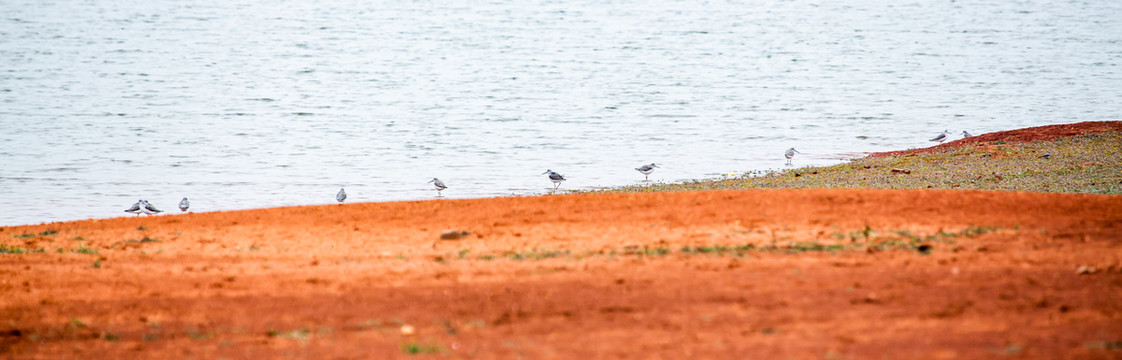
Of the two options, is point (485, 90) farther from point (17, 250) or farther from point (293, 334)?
point (293, 334)

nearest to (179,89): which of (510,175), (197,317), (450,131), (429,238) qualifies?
(450,131)

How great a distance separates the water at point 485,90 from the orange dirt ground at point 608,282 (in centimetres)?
685

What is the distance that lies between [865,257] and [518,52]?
161ft

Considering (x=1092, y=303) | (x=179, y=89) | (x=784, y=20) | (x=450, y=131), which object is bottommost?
(x=1092, y=303)

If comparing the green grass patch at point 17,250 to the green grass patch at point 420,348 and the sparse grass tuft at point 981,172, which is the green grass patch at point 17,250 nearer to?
the green grass patch at point 420,348

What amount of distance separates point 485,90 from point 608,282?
34.3 metres

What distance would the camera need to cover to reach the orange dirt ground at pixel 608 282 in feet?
24.3

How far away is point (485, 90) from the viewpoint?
141 feet

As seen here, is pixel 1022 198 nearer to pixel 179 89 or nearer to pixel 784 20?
pixel 179 89

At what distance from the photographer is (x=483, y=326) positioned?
8023mm

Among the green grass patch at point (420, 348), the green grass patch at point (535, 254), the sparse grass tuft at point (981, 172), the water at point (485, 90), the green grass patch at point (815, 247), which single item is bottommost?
the green grass patch at point (420, 348)

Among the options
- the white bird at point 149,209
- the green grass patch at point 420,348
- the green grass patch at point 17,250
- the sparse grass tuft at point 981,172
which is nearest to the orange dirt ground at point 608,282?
the green grass patch at point 420,348

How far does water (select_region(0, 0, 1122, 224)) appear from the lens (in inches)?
930

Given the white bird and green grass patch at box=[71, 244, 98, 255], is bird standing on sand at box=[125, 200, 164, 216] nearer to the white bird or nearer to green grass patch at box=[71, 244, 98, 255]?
the white bird
